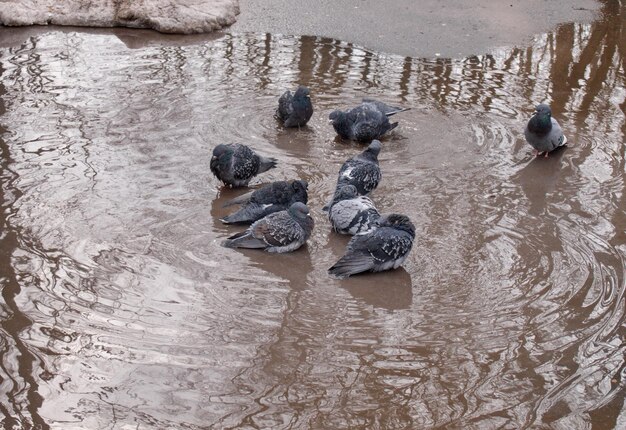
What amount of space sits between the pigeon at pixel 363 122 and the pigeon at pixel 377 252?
2241 millimetres

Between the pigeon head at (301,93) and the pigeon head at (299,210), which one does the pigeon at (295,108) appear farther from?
the pigeon head at (299,210)

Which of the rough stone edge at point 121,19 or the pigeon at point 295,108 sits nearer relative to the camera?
the pigeon at point 295,108

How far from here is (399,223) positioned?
5859 millimetres

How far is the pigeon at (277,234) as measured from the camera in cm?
595

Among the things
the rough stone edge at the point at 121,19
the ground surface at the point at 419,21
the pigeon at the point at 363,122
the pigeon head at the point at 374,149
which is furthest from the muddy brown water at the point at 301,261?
the rough stone edge at the point at 121,19

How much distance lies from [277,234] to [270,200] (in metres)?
0.63

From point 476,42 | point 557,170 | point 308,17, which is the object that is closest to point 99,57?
point 308,17

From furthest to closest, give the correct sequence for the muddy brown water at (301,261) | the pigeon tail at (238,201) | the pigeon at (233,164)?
the pigeon at (233,164) < the pigeon tail at (238,201) < the muddy brown water at (301,261)

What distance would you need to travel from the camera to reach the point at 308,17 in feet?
37.2

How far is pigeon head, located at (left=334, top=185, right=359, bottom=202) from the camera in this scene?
249 inches

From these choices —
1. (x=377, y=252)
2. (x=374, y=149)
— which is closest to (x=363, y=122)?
(x=374, y=149)

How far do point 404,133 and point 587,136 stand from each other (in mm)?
1757

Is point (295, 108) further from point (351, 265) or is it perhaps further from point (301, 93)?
point (351, 265)

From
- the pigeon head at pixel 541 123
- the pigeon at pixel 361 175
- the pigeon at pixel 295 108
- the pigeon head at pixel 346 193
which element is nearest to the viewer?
the pigeon head at pixel 346 193
